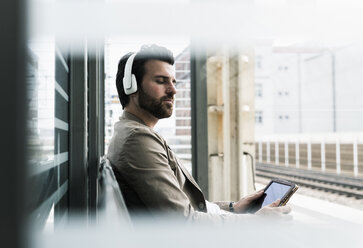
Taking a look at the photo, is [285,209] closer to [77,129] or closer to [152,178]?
[152,178]

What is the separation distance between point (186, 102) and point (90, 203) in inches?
44.4

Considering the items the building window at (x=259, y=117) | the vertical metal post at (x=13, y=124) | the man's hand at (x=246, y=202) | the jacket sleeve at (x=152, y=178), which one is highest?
the building window at (x=259, y=117)

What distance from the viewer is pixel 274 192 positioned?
1081 millimetres

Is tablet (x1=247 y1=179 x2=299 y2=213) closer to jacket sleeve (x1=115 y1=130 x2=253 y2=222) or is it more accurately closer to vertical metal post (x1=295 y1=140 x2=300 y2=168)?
jacket sleeve (x1=115 y1=130 x2=253 y2=222)

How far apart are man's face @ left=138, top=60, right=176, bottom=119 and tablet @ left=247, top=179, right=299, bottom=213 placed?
42 cm

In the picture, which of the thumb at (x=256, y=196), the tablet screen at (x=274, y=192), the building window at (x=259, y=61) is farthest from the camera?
the building window at (x=259, y=61)

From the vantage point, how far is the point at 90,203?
4.23 ft

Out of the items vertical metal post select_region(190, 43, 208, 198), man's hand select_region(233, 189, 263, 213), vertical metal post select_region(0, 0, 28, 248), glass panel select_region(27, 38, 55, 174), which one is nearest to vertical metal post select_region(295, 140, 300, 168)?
vertical metal post select_region(190, 43, 208, 198)

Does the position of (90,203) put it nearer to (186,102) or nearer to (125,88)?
(125,88)

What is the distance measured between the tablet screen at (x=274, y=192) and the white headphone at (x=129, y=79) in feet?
1.79

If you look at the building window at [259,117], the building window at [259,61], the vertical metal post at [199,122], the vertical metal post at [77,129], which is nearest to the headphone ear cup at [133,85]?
the vertical metal post at [77,129]

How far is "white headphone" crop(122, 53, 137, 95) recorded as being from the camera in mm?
1206

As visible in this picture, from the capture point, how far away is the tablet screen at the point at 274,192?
1013mm

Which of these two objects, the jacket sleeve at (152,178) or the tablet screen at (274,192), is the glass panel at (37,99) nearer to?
the jacket sleeve at (152,178)
